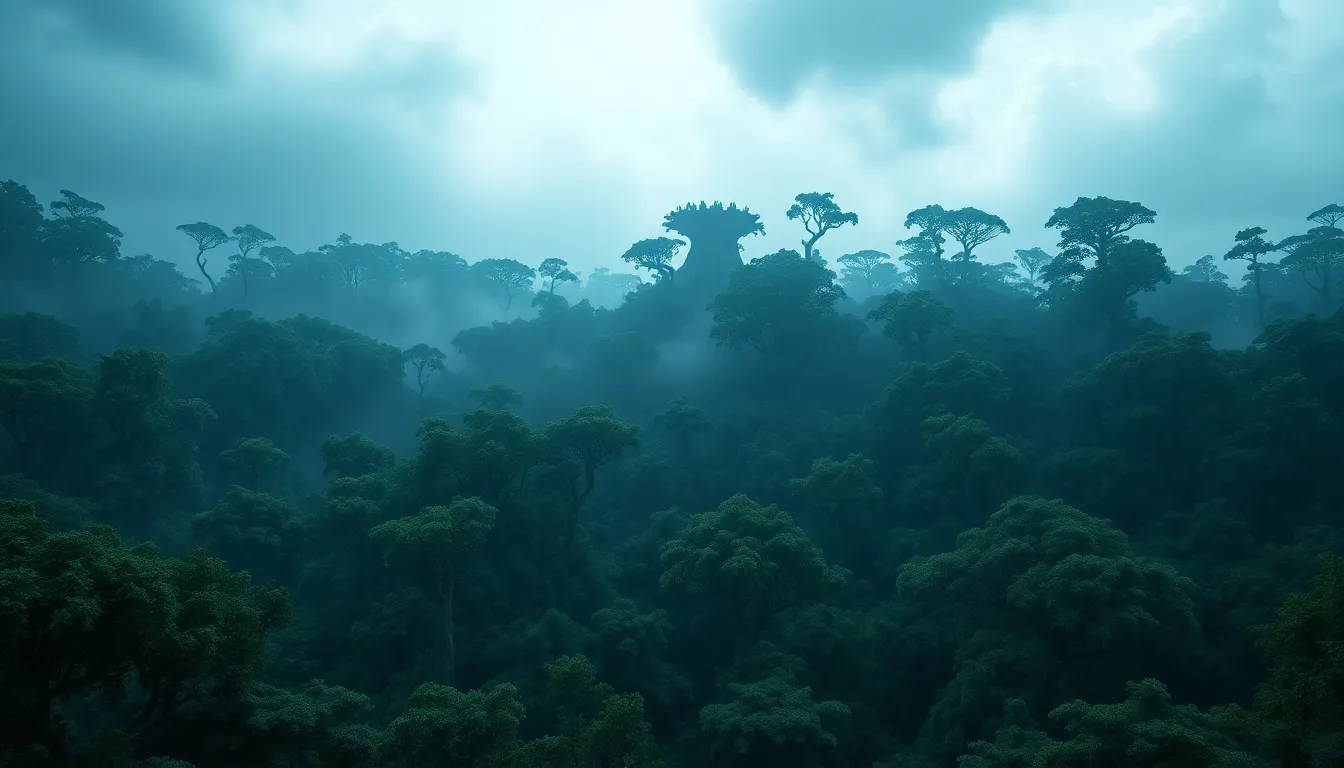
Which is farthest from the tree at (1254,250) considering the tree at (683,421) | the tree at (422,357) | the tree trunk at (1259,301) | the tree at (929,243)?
the tree at (422,357)

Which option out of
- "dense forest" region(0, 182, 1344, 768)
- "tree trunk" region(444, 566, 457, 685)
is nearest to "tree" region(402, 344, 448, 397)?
"dense forest" region(0, 182, 1344, 768)

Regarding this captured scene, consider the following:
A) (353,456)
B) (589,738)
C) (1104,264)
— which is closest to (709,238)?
(1104,264)

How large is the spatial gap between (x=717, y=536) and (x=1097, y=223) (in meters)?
37.7

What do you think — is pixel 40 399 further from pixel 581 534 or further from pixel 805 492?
pixel 805 492

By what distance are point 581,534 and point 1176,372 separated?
2780 centimetres

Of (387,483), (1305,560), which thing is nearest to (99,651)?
(387,483)

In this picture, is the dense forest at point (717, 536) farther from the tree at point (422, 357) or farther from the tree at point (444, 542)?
the tree at point (422, 357)

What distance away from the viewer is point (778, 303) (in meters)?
47.3

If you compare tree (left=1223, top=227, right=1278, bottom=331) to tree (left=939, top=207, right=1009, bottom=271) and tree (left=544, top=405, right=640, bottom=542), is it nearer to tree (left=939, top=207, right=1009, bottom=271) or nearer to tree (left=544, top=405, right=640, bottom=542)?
tree (left=939, top=207, right=1009, bottom=271)

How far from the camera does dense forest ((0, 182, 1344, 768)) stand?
1451cm

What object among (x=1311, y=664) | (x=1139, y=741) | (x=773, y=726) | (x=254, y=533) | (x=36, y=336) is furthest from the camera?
(x=36, y=336)

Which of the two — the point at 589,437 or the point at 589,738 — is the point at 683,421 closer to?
the point at 589,437

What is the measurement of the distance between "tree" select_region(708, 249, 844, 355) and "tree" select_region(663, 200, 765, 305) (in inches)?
507

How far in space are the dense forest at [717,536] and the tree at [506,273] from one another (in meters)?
27.1
